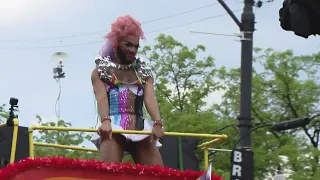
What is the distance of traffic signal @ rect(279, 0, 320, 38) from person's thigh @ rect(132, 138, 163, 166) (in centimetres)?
201

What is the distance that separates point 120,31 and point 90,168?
1.21 m

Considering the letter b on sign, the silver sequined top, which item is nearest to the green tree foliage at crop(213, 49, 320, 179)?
the letter b on sign

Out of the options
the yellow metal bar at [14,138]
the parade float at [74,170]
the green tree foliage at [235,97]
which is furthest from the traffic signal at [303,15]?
the green tree foliage at [235,97]

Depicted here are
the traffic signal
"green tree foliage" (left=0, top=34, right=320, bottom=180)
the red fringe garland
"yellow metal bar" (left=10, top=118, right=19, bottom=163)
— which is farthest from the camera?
"green tree foliage" (left=0, top=34, right=320, bottom=180)

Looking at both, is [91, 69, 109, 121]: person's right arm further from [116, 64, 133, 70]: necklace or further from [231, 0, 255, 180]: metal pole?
[231, 0, 255, 180]: metal pole

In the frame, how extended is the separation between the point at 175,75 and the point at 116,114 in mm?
17313

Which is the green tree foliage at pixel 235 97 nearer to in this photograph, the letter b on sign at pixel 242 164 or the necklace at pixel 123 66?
the letter b on sign at pixel 242 164

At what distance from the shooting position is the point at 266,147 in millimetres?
22703

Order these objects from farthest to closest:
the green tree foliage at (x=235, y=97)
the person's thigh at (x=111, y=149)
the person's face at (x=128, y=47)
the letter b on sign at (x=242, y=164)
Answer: the green tree foliage at (x=235, y=97), the letter b on sign at (x=242, y=164), the person's face at (x=128, y=47), the person's thigh at (x=111, y=149)

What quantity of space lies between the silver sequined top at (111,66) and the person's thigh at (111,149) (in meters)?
0.50

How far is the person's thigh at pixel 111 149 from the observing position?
5.61m

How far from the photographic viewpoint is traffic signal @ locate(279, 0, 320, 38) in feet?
13.2

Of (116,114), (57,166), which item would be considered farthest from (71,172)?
(116,114)

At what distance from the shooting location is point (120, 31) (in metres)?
5.89
